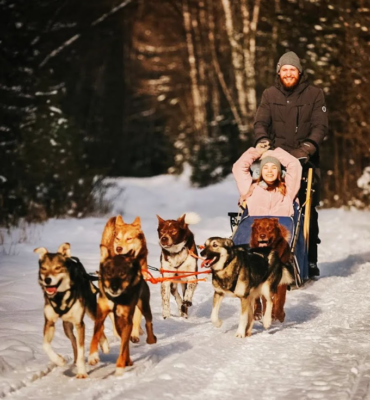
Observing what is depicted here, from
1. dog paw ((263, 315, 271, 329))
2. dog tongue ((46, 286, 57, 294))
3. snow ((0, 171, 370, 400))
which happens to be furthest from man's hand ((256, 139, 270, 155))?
dog tongue ((46, 286, 57, 294))

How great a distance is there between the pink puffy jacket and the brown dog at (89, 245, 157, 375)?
313 cm

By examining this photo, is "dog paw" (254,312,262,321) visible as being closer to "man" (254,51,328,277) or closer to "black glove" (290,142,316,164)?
"black glove" (290,142,316,164)

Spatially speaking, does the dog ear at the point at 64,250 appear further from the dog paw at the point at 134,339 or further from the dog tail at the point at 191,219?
the dog tail at the point at 191,219

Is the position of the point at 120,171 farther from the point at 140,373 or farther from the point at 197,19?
the point at 140,373

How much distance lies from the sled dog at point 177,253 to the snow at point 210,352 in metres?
0.17

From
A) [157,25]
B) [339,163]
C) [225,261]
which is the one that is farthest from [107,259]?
[157,25]

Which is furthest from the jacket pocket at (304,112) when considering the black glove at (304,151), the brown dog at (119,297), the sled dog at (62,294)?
the sled dog at (62,294)

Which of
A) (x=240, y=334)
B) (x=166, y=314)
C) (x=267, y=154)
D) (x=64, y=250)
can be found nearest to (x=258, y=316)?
(x=166, y=314)

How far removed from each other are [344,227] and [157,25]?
24.9m

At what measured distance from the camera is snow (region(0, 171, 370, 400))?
489 cm

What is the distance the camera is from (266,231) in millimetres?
7234

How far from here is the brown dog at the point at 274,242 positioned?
724 centimetres

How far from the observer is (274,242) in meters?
7.30

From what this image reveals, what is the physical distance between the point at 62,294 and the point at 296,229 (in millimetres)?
3564
